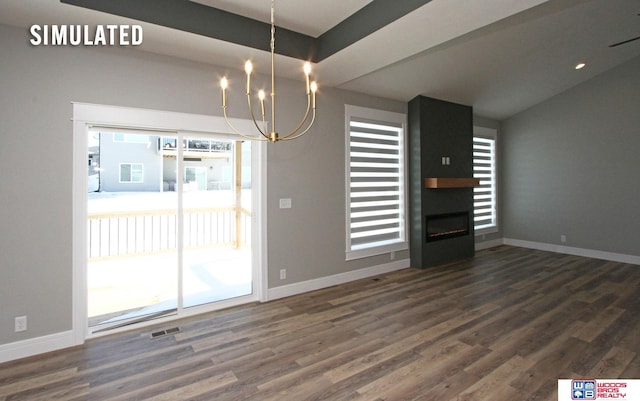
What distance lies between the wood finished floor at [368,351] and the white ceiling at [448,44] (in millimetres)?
2804

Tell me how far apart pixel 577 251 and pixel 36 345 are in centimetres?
830

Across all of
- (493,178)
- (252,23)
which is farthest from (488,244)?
(252,23)

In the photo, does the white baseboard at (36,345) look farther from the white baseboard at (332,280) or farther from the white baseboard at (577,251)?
the white baseboard at (577,251)

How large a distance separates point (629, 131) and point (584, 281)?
2.99 m

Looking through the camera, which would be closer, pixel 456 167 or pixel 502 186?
pixel 456 167

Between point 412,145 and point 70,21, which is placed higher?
point 70,21

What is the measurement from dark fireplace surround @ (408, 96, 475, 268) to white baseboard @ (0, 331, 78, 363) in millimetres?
4682

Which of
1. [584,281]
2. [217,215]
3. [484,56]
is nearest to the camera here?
[484,56]

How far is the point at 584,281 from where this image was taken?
15.0ft

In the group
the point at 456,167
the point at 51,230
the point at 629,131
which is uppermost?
the point at 629,131

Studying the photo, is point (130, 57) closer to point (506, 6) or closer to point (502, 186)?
point (506, 6)

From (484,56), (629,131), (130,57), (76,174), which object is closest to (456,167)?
(484,56)

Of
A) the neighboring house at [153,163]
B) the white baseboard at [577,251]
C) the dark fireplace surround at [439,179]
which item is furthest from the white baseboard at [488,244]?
the neighboring house at [153,163]

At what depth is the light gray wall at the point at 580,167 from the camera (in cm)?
552
